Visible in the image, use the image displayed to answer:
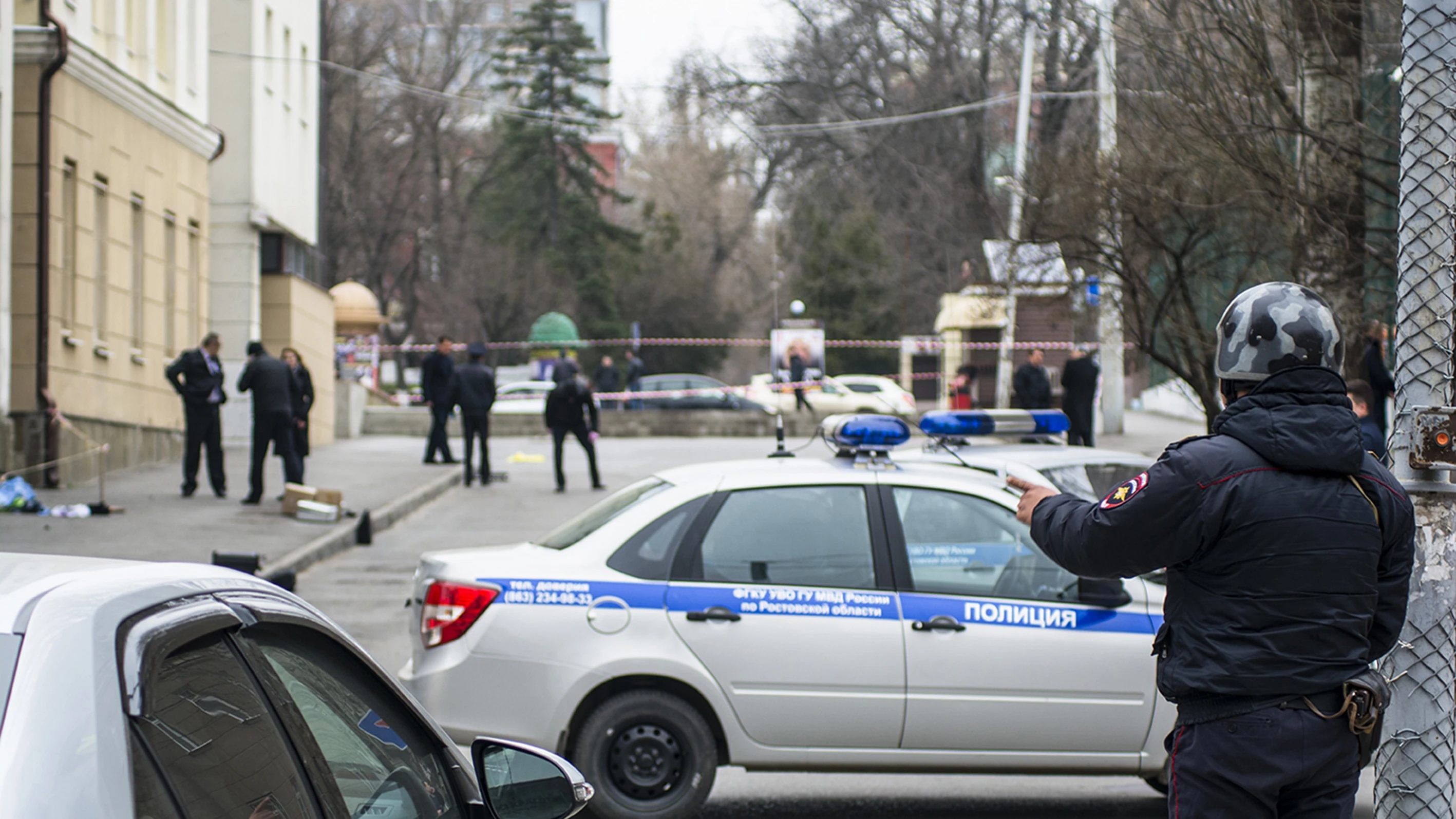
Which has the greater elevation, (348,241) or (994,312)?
(348,241)

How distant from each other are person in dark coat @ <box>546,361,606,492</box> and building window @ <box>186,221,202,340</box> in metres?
7.11

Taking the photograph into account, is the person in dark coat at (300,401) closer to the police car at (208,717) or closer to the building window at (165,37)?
the building window at (165,37)

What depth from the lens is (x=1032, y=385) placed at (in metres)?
22.5

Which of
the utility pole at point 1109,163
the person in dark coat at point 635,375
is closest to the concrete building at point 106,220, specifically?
the utility pole at point 1109,163

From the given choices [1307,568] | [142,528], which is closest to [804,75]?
[142,528]

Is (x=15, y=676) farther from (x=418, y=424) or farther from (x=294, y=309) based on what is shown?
(x=418, y=424)

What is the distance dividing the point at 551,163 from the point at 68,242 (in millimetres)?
43118

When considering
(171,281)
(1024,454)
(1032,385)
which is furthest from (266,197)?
(1024,454)

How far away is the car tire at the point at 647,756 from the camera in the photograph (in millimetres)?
6102

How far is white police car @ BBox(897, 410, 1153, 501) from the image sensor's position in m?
7.59

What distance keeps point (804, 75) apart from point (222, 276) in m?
24.0

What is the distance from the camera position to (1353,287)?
1079cm

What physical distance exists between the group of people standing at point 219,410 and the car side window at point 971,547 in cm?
1115

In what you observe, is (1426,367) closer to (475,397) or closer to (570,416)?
(570,416)
